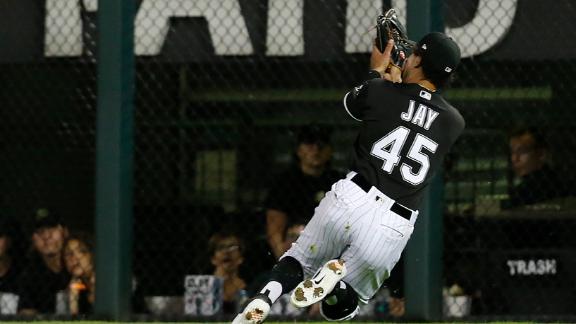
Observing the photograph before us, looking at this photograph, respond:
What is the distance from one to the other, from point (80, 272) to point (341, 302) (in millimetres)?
2997

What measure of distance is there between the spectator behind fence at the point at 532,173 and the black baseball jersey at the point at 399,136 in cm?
243

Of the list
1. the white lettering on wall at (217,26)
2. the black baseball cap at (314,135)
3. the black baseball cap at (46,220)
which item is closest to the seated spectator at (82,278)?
the black baseball cap at (46,220)

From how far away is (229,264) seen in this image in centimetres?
823

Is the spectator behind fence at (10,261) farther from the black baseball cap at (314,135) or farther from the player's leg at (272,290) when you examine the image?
the player's leg at (272,290)

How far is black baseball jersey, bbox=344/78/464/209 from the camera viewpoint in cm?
557

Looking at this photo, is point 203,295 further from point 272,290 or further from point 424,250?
point 272,290

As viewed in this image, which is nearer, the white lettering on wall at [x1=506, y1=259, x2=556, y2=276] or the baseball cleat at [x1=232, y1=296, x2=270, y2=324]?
the baseball cleat at [x1=232, y1=296, x2=270, y2=324]

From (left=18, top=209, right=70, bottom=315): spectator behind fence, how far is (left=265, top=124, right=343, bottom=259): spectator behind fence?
54.9 inches

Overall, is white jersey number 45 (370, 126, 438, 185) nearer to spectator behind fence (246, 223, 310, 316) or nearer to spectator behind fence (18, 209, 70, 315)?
spectator behind fence (246, 223, 310, 316)

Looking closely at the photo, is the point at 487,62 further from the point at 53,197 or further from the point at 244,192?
the point at 53,197

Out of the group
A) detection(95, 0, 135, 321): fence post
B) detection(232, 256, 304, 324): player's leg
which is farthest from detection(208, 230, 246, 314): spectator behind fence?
detection(232, 256, 304, 324): player's leg

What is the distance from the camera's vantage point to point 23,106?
902cm

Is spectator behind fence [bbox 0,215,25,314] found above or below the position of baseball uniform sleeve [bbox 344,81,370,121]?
below

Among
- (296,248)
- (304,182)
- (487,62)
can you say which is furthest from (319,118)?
(296,248)
